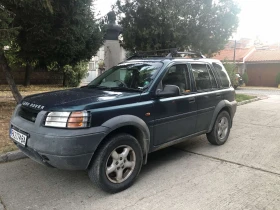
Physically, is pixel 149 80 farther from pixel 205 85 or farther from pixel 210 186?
pixel 210 186

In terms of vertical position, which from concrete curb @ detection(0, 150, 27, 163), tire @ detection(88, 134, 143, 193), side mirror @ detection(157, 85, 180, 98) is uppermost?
side mirror @ detection(157, 85, 180, 98)

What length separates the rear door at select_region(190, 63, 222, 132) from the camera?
4.57m

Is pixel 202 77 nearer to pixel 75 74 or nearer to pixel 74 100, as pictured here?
pixel 74 100

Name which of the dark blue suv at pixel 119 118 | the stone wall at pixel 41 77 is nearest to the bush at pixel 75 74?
the stone wall at pixel 41 77

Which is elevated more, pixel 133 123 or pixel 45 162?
pixel 133 123

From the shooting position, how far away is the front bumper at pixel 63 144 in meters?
2.89

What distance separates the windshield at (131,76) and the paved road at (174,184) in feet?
4.58

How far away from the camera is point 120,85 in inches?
158

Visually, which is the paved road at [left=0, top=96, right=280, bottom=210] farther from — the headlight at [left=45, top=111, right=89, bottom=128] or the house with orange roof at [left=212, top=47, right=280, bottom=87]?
the house with orange roof at [left=212, top=47, right=280, bottom=87]

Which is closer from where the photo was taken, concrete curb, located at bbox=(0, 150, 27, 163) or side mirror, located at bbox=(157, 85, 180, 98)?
side mirror, located at bbox=(157, 85, 180, 98)

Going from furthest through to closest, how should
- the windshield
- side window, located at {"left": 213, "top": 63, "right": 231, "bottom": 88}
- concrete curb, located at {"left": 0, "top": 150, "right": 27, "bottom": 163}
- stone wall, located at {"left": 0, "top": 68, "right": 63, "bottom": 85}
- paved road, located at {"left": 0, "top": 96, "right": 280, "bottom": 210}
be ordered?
stone wall, located at {"left": 0, "top": 68, "right": 63, "bottom": 85}
side window, located at {"left": 213, "top": 63, "right": 231, "bottom": 88}
concrete curb, located at {"left": 0, "top": 150, "right": 27, "bottom": 163}
the windshield
paved road, located at {"left": 0, "top": 96, "right": 280, "bottom": 210}

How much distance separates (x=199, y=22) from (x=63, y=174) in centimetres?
707

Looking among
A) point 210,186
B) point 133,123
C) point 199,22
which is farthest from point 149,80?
point 199,22

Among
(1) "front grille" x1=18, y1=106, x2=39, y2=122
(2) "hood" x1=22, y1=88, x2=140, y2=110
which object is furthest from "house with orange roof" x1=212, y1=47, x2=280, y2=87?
(1) "front grille" x1=18, y1=106, x2=39, y2=122
